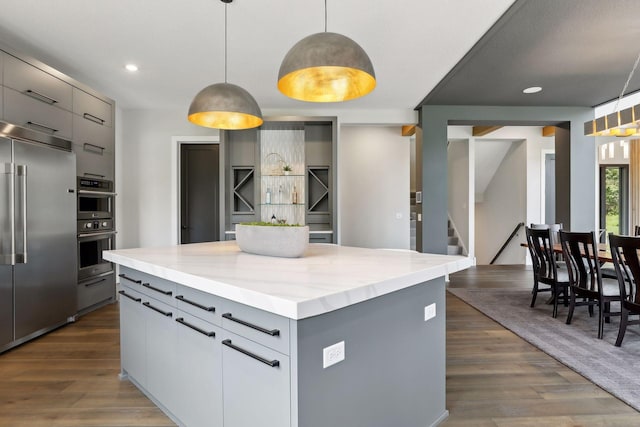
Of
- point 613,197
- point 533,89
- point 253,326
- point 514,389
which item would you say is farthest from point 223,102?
point 613,197

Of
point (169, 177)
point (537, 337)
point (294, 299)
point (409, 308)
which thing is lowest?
point (537, 337)

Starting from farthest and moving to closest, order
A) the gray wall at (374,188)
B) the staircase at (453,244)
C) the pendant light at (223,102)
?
the staircase at (453,244)
the gray wall at (374,188)
the pendant light at (223,102)

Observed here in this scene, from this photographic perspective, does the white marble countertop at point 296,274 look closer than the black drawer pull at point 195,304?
Yes

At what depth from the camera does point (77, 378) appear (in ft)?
8.20

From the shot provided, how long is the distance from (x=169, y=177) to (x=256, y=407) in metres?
4.79

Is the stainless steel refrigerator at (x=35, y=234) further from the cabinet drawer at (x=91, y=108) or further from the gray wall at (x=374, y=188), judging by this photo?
the gray wall at (x=374, y=188)

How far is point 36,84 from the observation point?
3303 mm

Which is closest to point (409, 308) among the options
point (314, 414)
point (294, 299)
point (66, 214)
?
point (314, 414)

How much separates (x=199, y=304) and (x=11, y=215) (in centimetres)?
233

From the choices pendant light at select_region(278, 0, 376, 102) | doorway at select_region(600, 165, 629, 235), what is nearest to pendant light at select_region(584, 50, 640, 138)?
pendant light at select_region(278, 0, 376, 102)

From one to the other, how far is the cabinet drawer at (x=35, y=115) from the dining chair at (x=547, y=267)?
17.0 feet

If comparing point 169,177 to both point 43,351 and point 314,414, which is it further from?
point 314,414

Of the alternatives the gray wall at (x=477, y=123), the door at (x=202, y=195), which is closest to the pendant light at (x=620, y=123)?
the gray wall at (x=477, y=123)

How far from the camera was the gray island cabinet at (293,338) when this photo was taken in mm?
1260
